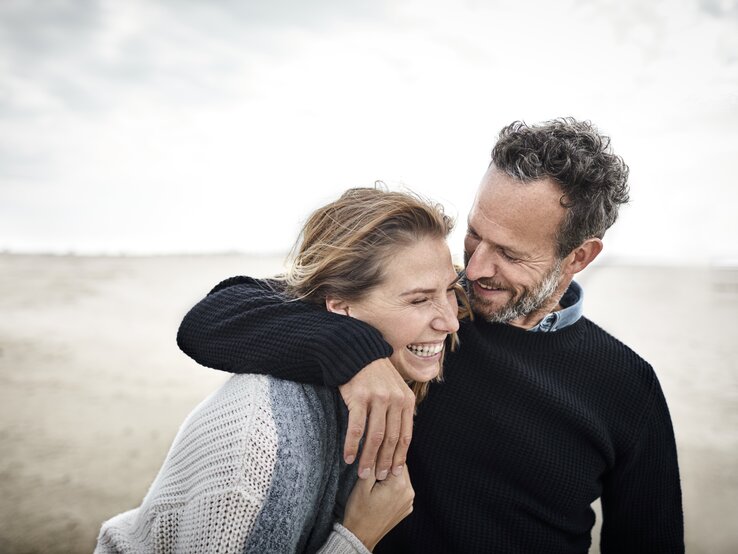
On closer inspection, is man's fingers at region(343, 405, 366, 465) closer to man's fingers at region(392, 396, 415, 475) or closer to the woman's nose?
man's fingers at region(392, 396, 415, 475)

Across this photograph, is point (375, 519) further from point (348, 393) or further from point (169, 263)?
point (169, 263)

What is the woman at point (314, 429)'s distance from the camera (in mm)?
1472

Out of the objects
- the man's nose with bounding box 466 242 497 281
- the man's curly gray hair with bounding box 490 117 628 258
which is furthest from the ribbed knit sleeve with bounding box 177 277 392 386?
the man's curly gray hair with bounding box 490 117 628 258

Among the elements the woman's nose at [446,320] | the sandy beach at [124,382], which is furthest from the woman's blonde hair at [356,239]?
the sandy beach at [124,382]

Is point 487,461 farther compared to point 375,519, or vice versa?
point 487,461

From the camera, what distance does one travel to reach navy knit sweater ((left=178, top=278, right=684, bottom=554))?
2.21m

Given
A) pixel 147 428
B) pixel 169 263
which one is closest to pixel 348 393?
pixel 147 428

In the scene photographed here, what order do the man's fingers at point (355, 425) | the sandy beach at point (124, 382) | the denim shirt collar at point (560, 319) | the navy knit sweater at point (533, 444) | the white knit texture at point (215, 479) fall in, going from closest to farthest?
the white knit texture at point (215, 479) → the man's fingers at point (355, 425) → the navy knit sweater at point (533, 444) → the denim shirt collar at point (560, 319) → the sandy beach at point (124, 382)

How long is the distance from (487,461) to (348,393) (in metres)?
0.97

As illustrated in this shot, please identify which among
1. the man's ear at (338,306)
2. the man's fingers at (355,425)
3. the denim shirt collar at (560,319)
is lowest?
the man's fingers at (355,425)

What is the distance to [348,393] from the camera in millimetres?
1602

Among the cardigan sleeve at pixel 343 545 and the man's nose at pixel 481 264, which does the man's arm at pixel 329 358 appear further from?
the man's nose at pixel 481 264

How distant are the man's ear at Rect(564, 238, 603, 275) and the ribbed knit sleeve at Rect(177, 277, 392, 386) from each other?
1.34 metres

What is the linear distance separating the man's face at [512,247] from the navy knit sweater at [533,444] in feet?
0.47
